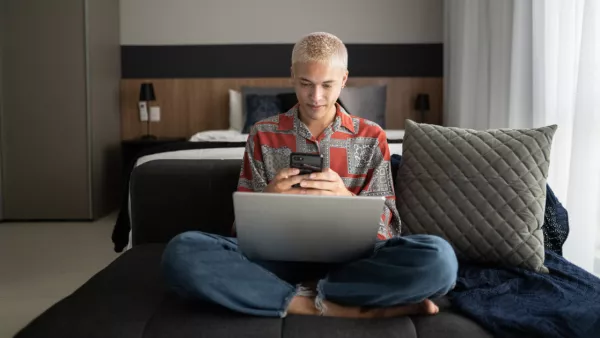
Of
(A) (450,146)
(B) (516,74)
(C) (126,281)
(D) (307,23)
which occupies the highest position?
(D) (307,23)

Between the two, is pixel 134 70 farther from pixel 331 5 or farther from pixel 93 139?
pixel 331 5

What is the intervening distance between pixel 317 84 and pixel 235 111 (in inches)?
128

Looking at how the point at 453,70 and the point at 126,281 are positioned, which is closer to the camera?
the point at 126,281

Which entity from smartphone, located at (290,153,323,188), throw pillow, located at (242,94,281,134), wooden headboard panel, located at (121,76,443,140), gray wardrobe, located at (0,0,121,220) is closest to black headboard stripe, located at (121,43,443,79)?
wooden headboard panel, located at (121,76,443,140)

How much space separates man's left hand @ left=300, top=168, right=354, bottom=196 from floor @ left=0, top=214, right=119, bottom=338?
136 cm

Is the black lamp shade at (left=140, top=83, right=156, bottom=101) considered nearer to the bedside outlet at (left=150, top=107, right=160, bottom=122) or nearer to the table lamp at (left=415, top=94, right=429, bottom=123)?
the bedside outlet at (left=150, top=107, right=160, bottom=122)

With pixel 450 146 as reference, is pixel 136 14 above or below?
above

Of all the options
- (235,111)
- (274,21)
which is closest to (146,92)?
(235,111)

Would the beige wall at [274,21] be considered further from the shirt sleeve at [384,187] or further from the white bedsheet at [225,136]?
the shirt sleeve at [384,187]

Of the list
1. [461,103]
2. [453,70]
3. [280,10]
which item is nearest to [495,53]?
[461,103]

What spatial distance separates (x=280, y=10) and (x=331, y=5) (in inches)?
17.2

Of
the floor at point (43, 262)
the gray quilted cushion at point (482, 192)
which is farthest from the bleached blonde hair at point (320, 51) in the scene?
the floor at point (43, 262)

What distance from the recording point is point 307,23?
16.0ft

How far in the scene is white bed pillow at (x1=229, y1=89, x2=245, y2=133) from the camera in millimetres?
4745
